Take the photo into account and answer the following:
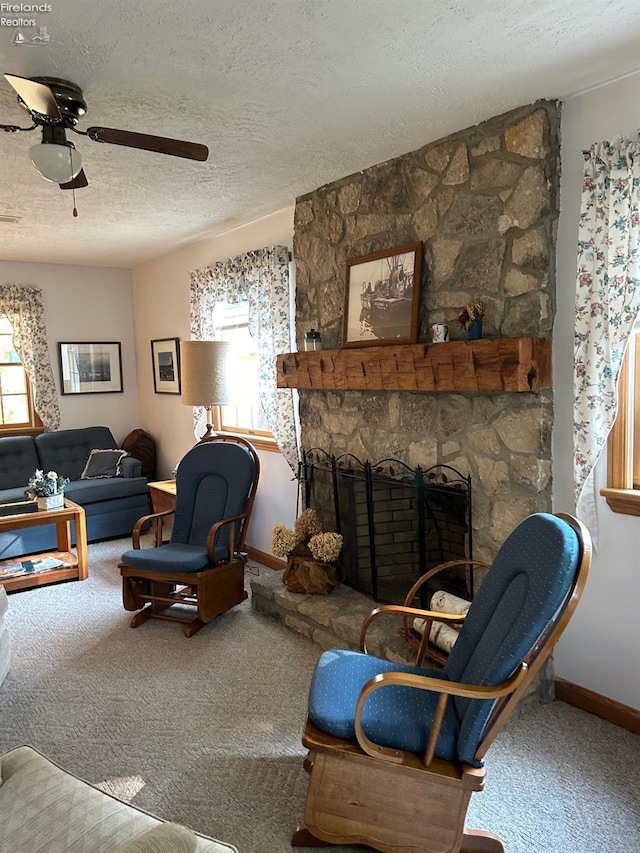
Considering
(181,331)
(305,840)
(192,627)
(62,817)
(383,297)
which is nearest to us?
(62,817)

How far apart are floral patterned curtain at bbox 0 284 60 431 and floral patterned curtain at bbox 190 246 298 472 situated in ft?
7.91

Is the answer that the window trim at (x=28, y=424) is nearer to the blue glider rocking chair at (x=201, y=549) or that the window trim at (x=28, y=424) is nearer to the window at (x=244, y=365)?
the window at (x=244, y=365)

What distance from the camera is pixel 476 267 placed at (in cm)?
284

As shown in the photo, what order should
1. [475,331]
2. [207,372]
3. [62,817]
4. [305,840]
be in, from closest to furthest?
[62,817] < [305,840] < [475,331] < [207,372]

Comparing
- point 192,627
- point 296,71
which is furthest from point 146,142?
point 192,627

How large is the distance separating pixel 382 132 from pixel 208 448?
219 cm

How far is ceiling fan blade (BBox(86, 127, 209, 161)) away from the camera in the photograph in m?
2.15

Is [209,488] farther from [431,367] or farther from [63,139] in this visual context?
[63,139]

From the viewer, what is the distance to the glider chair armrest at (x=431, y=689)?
1.65 m

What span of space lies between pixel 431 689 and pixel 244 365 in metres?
3.58

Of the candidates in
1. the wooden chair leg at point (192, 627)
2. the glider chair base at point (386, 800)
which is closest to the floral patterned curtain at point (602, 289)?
the glider chair base at point (386, 800)

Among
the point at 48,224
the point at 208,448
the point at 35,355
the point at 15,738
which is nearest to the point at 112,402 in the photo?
the point at 35,355

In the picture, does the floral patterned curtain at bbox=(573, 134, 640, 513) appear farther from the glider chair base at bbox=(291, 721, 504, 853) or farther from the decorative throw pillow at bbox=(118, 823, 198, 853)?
the decorative throw pillow at bbox=(118, 823, 198, 853)

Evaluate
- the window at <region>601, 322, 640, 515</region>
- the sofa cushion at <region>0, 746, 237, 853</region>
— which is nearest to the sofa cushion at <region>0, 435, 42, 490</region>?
the sofa cushion at <region>0, 746, 237, 853</region>
